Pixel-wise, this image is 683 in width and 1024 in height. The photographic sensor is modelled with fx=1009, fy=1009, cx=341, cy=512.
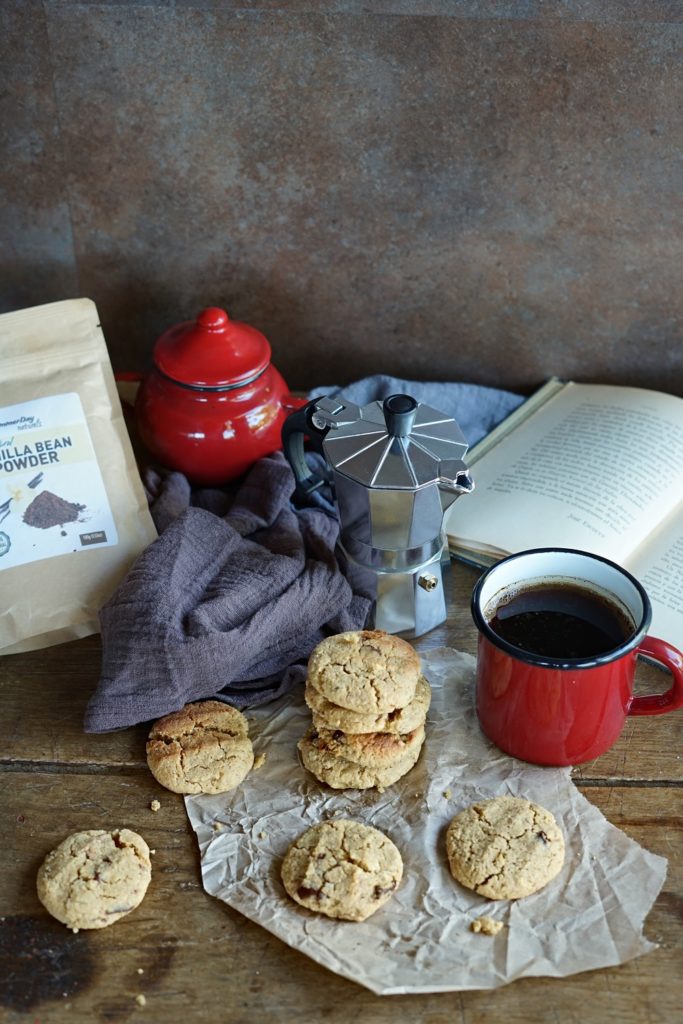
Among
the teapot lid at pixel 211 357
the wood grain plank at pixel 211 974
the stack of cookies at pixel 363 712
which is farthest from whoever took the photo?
the teapot lid at pixel 211 357

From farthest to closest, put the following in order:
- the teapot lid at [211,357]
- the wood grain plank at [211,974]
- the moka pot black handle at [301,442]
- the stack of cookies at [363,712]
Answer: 1. the teapot lid at [211,357]
2. the moka pot black handle at [301,442]
3. the stack of cookies at [363,712]
4. the wood grain plank at [211,974]

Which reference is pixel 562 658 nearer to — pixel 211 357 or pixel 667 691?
pixel 667 691

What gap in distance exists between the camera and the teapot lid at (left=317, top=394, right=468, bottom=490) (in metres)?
0.83

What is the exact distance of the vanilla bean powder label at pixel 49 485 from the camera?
3.12 feet

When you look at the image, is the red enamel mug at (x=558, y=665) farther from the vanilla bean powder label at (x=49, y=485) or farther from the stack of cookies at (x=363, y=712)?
the vanilla bean powder label at (x=49, y=485)

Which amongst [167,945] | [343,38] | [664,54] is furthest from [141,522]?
[664,54]

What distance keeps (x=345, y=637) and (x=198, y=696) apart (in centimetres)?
14

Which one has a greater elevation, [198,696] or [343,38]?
[343,38]

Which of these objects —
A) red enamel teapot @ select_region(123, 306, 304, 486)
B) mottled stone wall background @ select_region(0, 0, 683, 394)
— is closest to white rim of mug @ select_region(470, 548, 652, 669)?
red enamel teapot @ select_region(123, 306, 304, 486)

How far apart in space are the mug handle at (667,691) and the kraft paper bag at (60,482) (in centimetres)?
47

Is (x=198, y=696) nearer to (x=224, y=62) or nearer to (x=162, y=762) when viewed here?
(x=162, y=762)

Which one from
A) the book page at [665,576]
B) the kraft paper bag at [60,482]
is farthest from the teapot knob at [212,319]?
the book page at [665,576]

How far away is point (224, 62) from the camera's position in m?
1.02

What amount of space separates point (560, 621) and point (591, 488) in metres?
0.26
